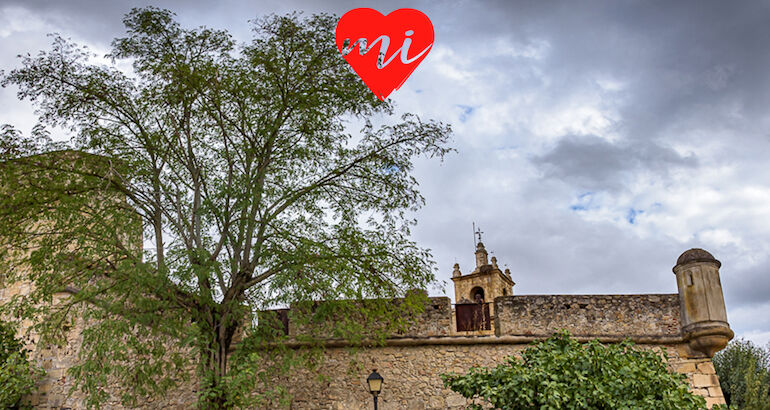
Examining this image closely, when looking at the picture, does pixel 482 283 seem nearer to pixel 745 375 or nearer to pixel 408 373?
pixel 745 375

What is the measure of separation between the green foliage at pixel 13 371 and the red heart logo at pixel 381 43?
676 cm

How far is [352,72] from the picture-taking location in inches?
420

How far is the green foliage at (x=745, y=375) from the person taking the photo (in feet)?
46.0

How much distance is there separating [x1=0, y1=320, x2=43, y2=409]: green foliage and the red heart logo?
6762 millimetres

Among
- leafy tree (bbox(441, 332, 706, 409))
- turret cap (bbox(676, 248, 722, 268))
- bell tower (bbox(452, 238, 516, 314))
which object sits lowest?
leafy tree (bbox(441, 332, 706, 409))

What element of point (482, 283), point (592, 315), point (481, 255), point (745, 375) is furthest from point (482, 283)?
point (592, 315)

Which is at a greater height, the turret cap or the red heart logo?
the red heart logo

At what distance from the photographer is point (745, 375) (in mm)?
14469

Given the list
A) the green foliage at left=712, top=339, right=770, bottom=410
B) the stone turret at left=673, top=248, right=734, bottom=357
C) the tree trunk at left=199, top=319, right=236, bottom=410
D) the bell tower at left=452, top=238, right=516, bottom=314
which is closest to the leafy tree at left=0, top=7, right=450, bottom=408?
the tree trunk at left=199, top=319, right=236, bottom=410

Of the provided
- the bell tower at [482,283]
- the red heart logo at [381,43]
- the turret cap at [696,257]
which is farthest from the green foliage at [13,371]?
the bell tower at [482,283]

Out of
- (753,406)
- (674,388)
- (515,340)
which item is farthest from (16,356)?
(753,406)

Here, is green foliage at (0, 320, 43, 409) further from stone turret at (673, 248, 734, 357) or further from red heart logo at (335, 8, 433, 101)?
stone turret at (673, 248, 734, 357)

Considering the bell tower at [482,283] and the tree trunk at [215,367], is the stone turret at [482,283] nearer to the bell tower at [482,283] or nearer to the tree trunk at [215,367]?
the bell tower at [482,283]

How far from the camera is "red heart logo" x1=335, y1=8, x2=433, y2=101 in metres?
8.56
